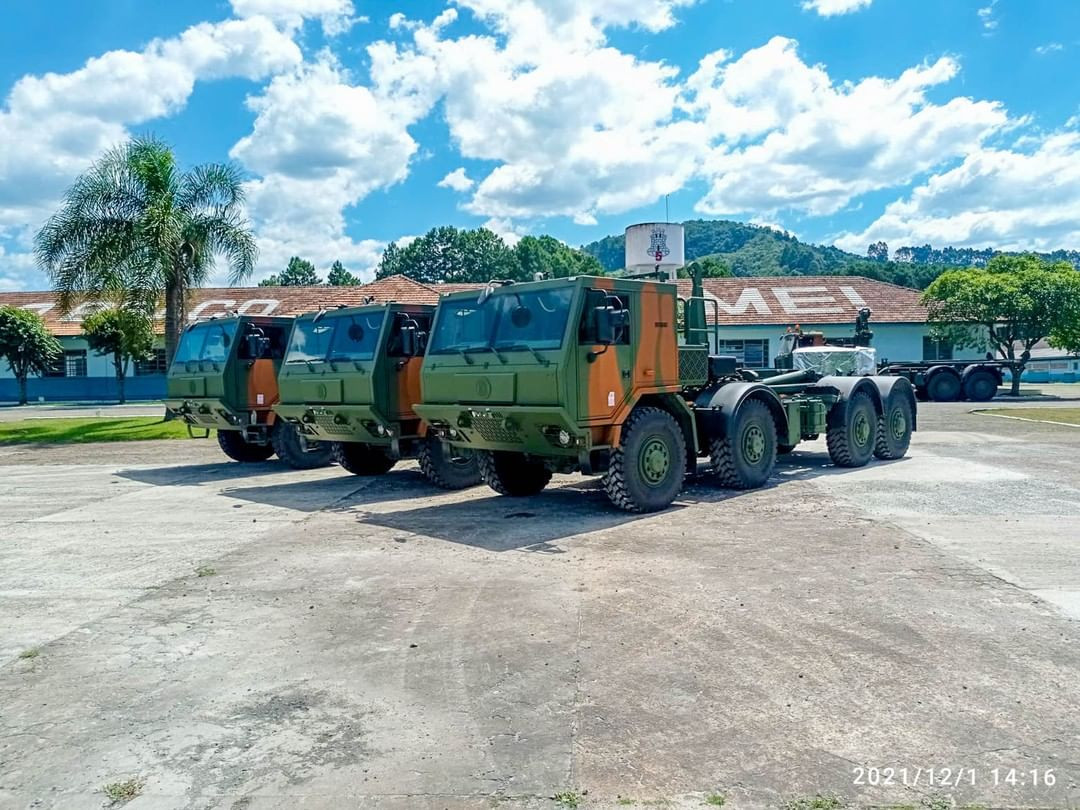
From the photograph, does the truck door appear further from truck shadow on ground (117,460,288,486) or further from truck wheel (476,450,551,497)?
truck shadow on ground (117,460,288,486)

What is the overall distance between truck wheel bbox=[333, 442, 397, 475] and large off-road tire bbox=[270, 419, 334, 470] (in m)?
0.88

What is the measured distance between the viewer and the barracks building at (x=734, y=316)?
38.9 meters

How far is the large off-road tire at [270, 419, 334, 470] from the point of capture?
1452 centimetres

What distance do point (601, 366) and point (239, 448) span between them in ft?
29.3

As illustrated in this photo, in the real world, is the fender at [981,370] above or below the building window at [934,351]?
below

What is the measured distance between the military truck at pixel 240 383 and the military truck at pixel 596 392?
4.70 m

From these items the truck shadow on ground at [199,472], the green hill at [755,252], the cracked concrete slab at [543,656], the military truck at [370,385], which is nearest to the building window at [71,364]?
the truck shadow on ground at [199,472]

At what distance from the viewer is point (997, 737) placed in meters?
4.04

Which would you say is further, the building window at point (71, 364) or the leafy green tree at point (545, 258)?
the leafy green tree at point (545, 258)

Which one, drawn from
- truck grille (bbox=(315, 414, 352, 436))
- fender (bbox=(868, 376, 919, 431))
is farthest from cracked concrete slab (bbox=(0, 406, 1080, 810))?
fender (bbox=(868, 376, 919, 431))

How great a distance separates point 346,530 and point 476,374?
203 cm

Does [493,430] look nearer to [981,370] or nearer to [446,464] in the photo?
[446,464]

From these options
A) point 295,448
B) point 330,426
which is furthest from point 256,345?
point 330,426

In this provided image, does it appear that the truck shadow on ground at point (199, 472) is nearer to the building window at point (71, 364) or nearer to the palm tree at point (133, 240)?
the palm tree at point (133, 240)
